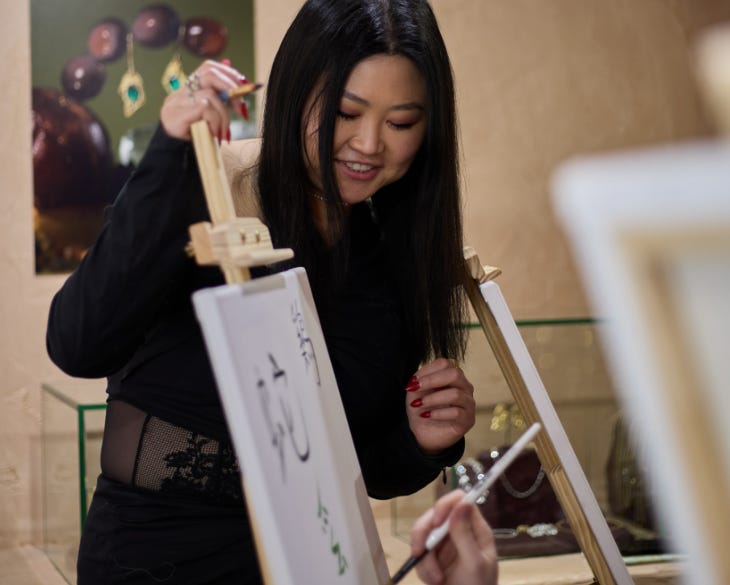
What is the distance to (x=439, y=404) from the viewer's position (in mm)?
1434

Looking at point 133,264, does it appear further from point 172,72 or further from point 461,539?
point 172,72

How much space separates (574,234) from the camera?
1.41ft

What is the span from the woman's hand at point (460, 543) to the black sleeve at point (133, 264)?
0.39 m

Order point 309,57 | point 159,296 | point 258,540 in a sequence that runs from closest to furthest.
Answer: point 258,540
point 159,296
point 309,57

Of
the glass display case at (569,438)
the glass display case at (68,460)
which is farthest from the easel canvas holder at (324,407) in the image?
the glass display case at (569,438)

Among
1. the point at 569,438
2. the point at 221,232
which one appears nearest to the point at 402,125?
the point at 221,232

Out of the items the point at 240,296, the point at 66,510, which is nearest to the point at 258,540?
the point at 240,296

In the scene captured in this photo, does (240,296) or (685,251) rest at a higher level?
(685,251)

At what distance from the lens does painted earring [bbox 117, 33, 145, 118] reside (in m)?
3.27

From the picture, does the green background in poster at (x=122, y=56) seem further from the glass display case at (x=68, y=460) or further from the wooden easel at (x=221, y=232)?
the wooden easel at (x=221, y=232)

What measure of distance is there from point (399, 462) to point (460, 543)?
19.6 inches

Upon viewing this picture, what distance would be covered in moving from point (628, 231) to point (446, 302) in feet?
3.76

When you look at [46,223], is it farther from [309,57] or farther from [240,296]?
[240,296]

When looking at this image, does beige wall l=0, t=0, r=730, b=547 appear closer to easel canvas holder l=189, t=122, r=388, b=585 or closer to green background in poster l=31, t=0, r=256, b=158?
green background in poster l=31, t=0, r=256, b=158
